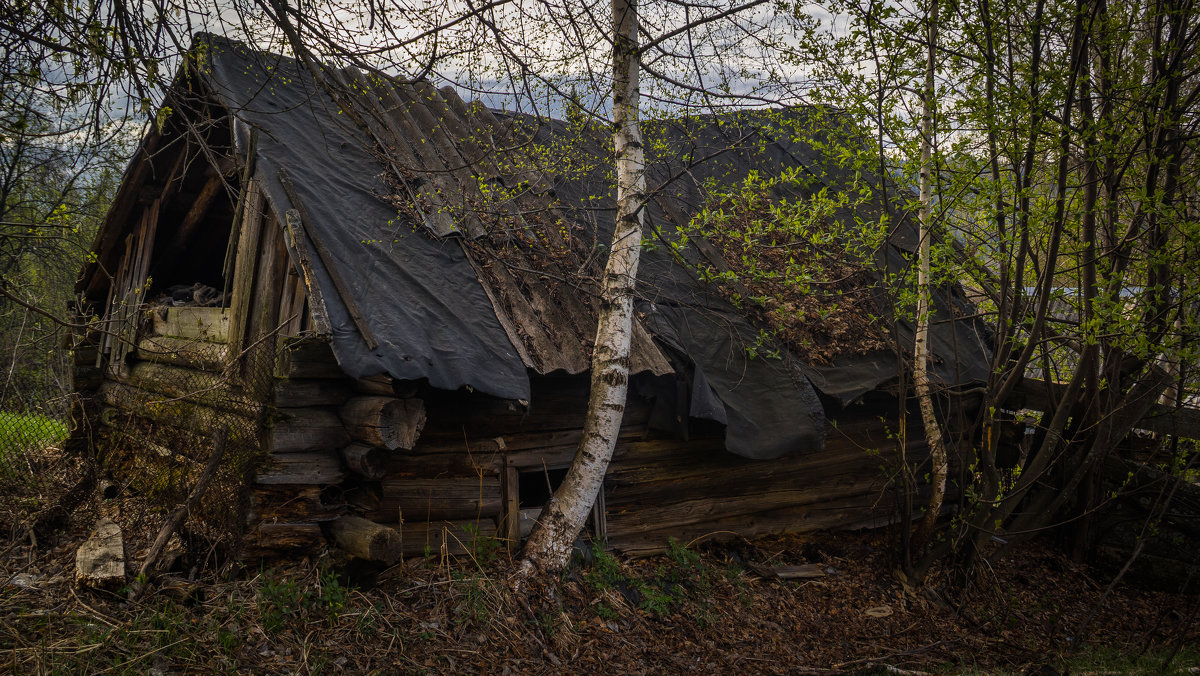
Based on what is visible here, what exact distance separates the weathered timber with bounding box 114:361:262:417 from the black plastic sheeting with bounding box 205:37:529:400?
117 cm

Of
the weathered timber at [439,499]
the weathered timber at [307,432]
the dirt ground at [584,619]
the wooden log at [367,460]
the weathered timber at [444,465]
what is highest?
the weathered timber at [307,432]

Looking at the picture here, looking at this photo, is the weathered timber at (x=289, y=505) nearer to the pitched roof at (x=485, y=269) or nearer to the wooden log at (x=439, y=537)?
the wooden log at (x=439, y=537)

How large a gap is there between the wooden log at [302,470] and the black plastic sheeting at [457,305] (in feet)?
3.13

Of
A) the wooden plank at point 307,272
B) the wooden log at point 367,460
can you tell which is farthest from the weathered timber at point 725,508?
the wooden plank at point 307,272

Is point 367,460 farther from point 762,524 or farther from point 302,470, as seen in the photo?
point 762,524

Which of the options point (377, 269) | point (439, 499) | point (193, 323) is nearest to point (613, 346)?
point (439, 499)

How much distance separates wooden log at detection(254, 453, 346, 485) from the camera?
527 cm

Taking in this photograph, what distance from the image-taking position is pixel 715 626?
619cm

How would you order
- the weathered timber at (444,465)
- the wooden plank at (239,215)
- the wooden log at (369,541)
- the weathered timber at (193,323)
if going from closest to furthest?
the wooden log at (369,541)
the weathered timber at (444,465)
the wooden plank at (239,215)
the weathered timber at (193,323)

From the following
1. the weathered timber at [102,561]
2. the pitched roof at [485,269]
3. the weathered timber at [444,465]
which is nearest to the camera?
the weathered timber at [102,561]

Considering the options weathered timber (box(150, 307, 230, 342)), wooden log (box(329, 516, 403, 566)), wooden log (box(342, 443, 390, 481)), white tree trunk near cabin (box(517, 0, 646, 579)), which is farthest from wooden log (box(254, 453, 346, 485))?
weathered timber (box(150, 307, 230, 342))

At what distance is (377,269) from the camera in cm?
597

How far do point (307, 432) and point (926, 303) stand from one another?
573 centimetres

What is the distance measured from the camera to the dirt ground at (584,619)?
4.36 metres
